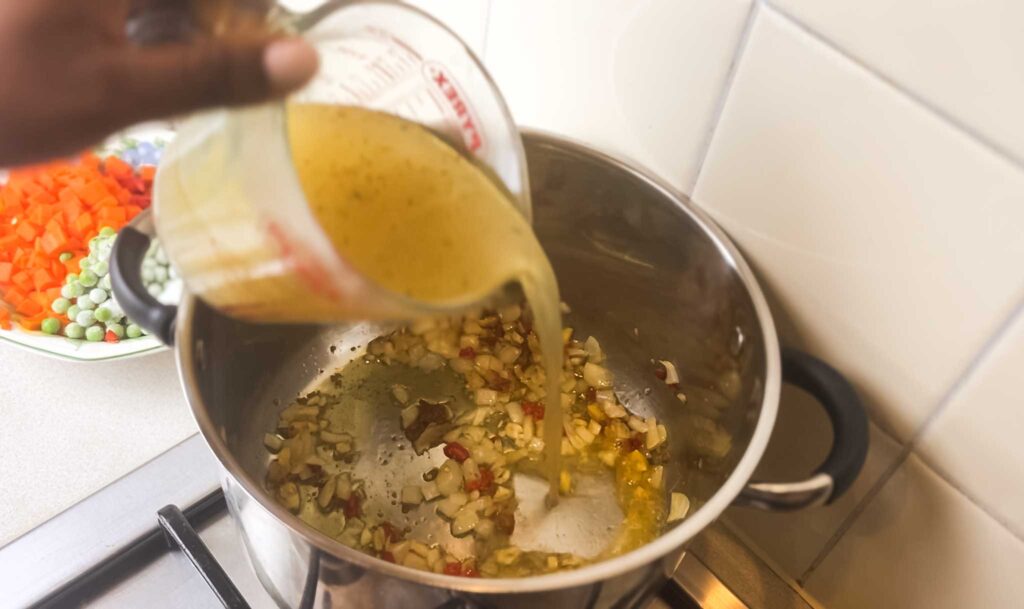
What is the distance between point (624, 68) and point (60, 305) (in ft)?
1.81

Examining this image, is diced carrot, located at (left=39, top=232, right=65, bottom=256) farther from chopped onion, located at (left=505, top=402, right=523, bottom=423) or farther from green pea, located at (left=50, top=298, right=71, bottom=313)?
chopped onion, located at (left=505, top=402, right=523, bottom=423)

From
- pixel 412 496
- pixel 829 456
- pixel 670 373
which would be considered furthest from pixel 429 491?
pixel 829 456

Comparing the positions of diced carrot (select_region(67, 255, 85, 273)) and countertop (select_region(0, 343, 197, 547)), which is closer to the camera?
countertop (select_region(0, 343, 197, 547))

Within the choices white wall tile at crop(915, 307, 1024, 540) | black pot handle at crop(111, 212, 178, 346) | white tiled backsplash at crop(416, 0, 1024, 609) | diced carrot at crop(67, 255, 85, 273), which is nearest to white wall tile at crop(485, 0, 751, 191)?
white tiled backsplash at crop(416, 0, 1024, 609)

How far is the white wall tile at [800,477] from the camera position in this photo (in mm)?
566

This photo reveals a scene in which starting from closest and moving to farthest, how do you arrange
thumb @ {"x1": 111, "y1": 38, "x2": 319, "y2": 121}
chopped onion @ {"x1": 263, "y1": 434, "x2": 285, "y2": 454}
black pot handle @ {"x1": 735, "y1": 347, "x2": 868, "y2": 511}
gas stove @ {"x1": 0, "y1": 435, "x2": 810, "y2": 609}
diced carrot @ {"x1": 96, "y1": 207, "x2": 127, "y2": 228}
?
thumb @ {"x1": 111, "y1": 38, "x2": 319, "y2": 121} → black pot handle @ {"x1": 735, "y1": 347, "x2": 868, "y2": 511} → gas stove @ {"x1": 0, "y1": 435, "x2": 810, "y2": 609} → chopped onion @ {"x1": 263, "y1": 434, "x2": 285, "y2": 454} → diced carrot @ {"x1": 96, "y1": 207, "x2": 127, "y2": 228}

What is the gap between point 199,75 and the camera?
1.23 feet

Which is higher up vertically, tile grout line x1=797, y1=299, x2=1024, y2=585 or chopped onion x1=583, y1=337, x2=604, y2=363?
tile grout line x1=797, y1=299, x2=1024, y2=585

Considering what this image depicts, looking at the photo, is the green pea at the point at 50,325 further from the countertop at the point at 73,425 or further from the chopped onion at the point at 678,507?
the chopped onion at the point at 678,507

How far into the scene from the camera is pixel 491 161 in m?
0.53

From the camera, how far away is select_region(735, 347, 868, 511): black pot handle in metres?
0.48

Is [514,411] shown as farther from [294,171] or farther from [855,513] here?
[294,171]

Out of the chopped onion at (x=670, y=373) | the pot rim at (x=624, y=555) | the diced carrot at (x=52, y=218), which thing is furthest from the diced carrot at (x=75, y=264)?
the chopped onion at (x=670, y=373)

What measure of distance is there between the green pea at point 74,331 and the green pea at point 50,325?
1 cm
